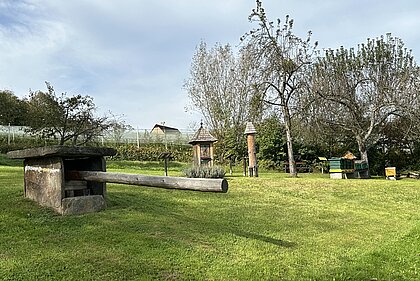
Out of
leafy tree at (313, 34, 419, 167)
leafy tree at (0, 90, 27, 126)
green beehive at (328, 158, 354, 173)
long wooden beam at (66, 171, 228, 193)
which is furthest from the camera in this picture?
leafy tree at (0, 90, 27, 126)

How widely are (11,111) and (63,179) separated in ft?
88.3

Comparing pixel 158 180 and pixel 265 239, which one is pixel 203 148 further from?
pixel 158 180

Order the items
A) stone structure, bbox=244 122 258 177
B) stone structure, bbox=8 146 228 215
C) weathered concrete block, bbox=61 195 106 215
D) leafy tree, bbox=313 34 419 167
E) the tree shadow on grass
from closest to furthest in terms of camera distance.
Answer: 1. the tree shadow on grass
2. stone structure, bbox=8 146 228 215
3. weathered concrete block, bbox=61 195 106 215
4. stone structure, bbox=244 122 258 177
5. leafy tree, bbox=313 34 419 167

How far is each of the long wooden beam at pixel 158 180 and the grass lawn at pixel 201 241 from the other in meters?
0.58

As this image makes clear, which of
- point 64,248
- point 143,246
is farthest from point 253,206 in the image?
point 64,248

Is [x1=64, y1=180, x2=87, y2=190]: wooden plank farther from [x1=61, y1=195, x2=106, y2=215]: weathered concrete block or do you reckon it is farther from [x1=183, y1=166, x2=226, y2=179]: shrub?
[x1=183, y1=166, x2=226, y2=179]: shrub

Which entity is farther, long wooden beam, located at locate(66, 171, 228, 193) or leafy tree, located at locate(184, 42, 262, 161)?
leafy tree, located at locate(184, 42, 262, 161)

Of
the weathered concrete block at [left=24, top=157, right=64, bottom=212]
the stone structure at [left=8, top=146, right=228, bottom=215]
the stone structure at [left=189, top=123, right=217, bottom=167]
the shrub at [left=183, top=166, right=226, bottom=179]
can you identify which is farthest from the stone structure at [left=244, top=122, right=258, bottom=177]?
the weathered concrete block at [left=24, top=157, right=64, bottom=212]

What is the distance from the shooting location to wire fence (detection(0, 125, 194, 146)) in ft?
84.9

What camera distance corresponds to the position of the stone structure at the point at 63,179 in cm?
542

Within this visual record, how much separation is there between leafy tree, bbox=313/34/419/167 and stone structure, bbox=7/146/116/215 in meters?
15.8

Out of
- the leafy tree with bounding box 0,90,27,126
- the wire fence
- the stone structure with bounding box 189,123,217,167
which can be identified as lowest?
the stone structure with bounding box 189,123,217,167

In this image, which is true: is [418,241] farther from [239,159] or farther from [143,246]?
[239,159]

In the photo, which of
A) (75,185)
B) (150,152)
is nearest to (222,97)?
(150,152)
